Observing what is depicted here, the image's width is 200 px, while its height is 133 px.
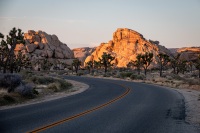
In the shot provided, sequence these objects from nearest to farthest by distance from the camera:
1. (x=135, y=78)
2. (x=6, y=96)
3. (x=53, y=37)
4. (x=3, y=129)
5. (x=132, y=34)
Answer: (x=3, y=129), (x=6, y=96), (x=135, y=78), (x=53, y=37), (x=132, y=34)

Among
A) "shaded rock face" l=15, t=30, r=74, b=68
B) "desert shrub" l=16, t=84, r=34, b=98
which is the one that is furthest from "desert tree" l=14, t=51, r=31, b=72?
"shaded rock face" l=15, t=30, r=74, b=68

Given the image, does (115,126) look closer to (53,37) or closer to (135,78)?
(135,78)

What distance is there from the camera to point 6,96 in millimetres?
14453

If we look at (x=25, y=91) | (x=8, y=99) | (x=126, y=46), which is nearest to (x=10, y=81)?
(x=25, y=91)

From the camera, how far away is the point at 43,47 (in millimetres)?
133750

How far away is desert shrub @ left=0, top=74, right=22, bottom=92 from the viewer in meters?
18.1

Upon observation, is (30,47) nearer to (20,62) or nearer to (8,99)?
(20,62)

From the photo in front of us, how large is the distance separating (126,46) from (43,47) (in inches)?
2231

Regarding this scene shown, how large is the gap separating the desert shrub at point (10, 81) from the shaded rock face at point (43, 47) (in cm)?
10139

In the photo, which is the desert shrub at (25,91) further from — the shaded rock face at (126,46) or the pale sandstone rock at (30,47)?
the shaded rock face at (126,46)

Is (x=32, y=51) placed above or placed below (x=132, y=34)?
below

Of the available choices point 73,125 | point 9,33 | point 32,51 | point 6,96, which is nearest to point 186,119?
point 73,125

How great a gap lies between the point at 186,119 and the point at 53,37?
141034 mm

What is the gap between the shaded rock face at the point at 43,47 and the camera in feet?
413
